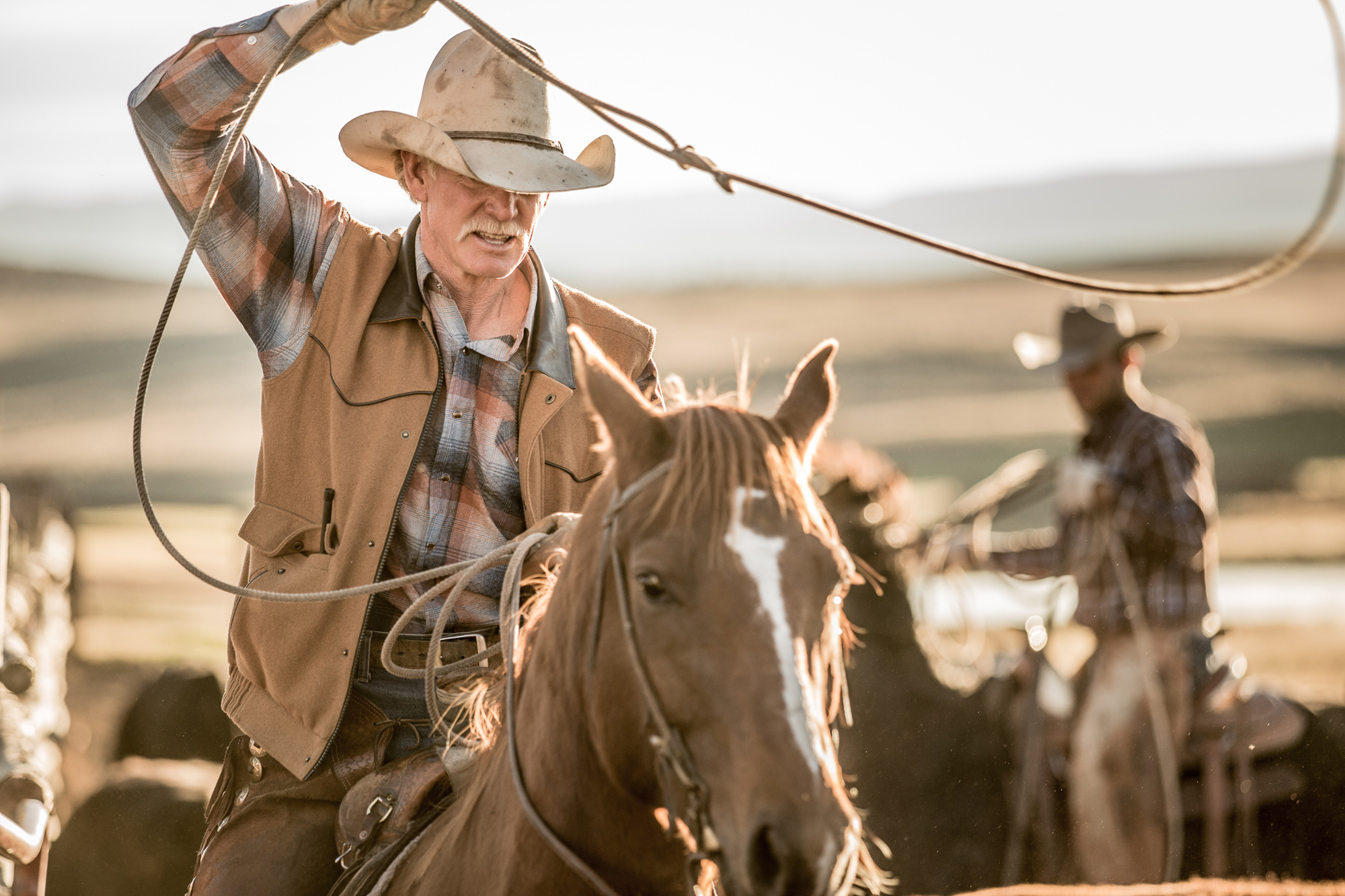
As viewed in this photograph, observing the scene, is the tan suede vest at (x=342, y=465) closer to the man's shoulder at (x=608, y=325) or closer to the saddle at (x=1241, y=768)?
the man's shoulder at (x=608, y=325)

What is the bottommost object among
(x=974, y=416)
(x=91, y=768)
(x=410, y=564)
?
(x=974, y=416)

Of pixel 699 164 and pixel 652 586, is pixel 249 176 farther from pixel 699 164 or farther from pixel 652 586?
pixel 652 586

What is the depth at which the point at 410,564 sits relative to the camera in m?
2.92

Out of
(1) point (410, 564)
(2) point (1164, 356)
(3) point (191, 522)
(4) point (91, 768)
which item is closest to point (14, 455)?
(3) point (191, 522)

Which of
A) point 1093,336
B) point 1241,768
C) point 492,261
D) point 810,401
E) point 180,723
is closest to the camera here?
point 810,401

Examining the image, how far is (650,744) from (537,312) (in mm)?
1488

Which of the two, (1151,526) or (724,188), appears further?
(1151,526)

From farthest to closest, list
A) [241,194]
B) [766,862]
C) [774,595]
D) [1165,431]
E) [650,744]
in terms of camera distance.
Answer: [1165,431] → [241,194] → [650,744] → [774,595] → [766,862]

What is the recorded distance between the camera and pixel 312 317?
9.71 ft

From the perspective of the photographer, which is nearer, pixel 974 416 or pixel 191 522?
pixel 191 522

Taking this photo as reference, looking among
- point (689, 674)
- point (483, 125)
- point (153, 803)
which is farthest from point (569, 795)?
point (153, 803)

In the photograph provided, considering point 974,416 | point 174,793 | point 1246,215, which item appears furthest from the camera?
point 1246,215

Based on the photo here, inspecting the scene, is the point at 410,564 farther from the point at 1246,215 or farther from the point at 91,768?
the point at 1246,215

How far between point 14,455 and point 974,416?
1477 inches
